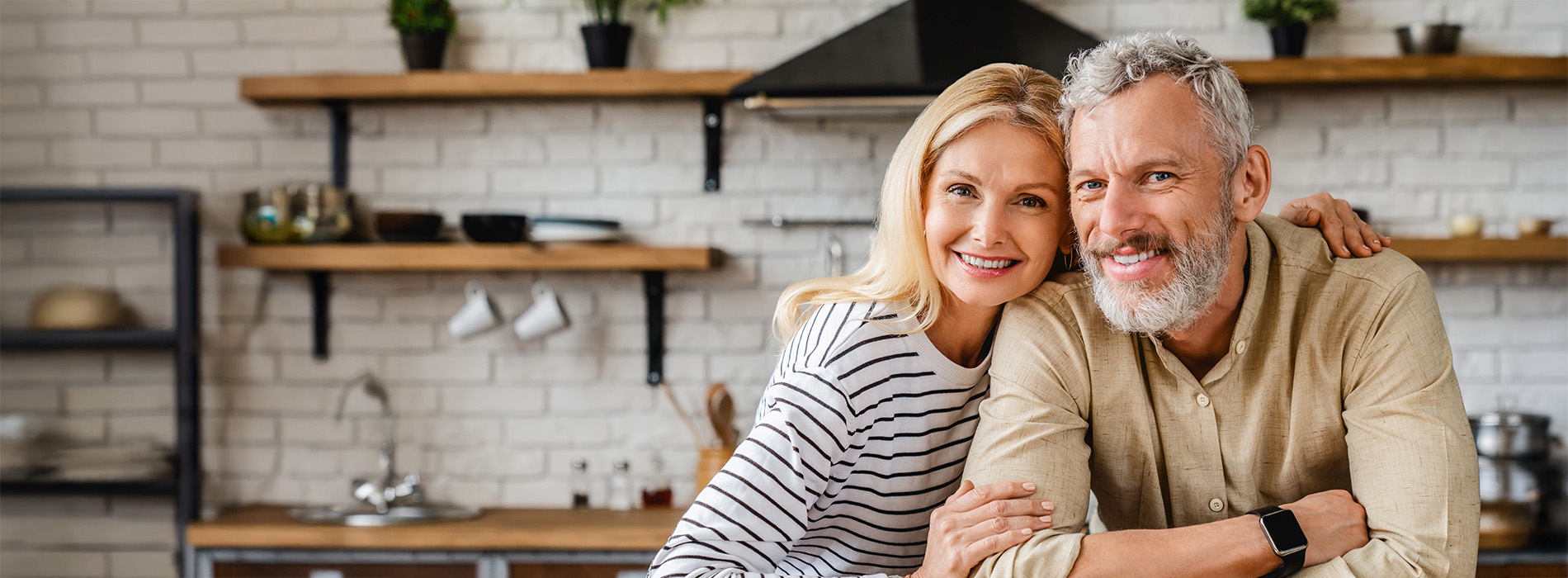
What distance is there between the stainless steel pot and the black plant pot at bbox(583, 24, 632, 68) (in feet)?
8.18

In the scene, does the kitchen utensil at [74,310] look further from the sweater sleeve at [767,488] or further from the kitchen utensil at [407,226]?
the sweater sleeve at [767,488]

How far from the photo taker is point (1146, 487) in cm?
145

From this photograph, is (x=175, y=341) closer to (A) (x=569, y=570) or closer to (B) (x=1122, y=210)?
(A) (x=569, y=570)

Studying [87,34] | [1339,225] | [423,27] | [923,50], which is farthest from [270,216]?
[1339,225]

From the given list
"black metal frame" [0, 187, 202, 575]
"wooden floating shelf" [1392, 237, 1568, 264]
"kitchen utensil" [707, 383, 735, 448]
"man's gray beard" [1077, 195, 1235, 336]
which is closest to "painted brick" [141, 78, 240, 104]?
"black metal frame" [0, 187, 202, 575]

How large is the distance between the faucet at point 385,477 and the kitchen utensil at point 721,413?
0.87m

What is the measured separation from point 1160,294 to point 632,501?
2.11 metres

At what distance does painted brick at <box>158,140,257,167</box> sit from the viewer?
A: 3.29 meters

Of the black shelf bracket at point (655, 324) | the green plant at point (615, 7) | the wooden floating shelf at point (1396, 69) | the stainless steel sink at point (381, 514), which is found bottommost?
the stainless steel sink at point (381, 514)

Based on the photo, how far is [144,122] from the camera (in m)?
3.30

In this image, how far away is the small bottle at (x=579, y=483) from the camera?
3160mm

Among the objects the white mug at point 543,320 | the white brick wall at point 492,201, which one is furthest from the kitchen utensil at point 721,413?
the white mug at point 543,320

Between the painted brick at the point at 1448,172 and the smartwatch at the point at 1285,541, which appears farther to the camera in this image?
the painted brick at the point at 1448,172

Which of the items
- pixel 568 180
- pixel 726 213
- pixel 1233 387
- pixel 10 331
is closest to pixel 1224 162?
pixel 1233 387
